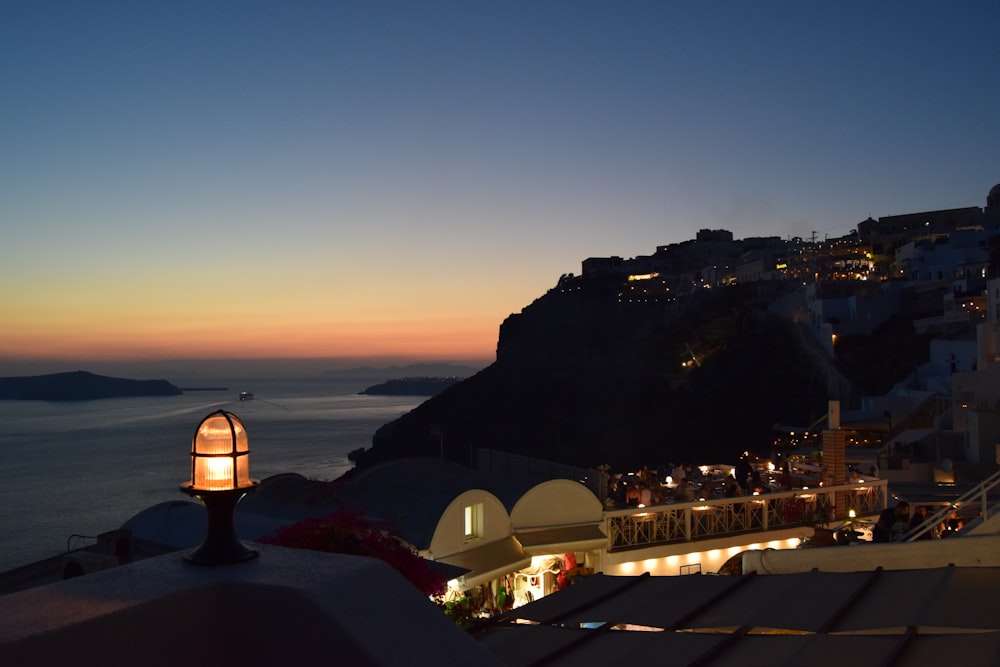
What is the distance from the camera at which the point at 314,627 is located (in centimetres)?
258

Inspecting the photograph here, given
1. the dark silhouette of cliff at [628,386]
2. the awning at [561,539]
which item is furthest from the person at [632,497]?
the dark silhouette of cliff at [628,386]

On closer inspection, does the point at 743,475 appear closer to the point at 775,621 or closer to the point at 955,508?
the point at 955,508

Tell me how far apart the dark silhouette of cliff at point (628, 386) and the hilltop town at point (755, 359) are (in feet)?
0.78

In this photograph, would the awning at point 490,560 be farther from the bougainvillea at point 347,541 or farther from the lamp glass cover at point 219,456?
the lamp glass cover at point 219,456

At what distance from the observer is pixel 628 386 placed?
9044cm

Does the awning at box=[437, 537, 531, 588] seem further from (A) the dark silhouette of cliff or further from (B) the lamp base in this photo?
(A) the dark silhouette of cliff

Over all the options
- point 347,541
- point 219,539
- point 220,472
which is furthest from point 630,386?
point 219,539

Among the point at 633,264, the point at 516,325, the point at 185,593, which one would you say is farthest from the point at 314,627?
the point at 633,264

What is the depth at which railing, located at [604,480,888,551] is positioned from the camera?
15.7 m

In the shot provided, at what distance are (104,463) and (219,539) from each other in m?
82.8

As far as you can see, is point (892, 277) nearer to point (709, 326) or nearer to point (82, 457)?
point (709, 326)

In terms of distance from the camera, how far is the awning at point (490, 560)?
45.0 ft

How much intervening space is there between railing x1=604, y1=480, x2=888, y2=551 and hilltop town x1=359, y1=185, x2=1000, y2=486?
924cm

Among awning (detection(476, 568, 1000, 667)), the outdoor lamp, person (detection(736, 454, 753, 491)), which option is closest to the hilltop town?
person (detection(736, 454, 753, 491))
